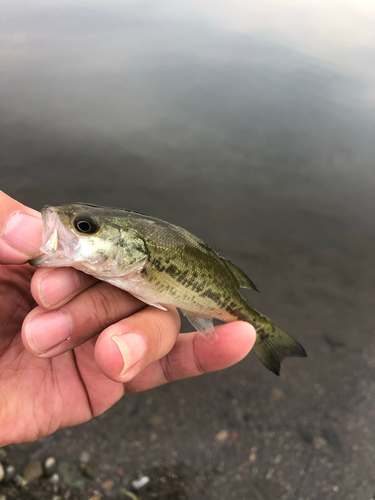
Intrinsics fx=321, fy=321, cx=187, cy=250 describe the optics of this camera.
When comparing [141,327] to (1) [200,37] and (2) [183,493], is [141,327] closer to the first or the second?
(2) [183,493]

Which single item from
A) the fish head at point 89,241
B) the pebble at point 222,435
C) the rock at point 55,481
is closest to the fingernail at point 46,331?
the fish head at point 89,241

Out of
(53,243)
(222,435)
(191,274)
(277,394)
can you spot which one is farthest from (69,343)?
(277,394)

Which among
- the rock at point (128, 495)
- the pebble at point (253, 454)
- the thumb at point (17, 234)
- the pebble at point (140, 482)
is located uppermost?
the thumb at point (17, 234)

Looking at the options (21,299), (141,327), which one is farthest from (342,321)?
(21,299)

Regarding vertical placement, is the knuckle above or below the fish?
below

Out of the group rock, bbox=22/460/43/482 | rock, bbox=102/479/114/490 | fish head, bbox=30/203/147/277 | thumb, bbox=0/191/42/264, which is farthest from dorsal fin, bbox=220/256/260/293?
rock, bbox=22/460/43/482

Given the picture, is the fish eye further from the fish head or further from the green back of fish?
the green back of fish

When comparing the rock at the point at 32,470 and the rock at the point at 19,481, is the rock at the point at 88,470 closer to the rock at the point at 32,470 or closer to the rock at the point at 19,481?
the rock at the point at 32,470
